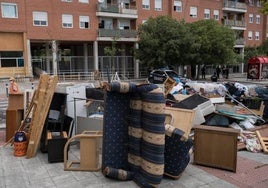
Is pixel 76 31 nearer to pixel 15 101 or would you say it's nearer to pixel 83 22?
pixel 83 22

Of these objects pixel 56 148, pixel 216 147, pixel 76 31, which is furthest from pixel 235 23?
pixel 56 148

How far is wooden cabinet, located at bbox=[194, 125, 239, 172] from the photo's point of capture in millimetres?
5703

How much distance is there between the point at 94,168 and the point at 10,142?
10.0 ft

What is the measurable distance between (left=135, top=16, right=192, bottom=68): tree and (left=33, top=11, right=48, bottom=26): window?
10.7 meters

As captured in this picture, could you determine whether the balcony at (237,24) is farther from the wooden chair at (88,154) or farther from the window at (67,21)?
the wooden chair at (88,154)

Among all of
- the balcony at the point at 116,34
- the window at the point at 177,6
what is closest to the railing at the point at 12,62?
the balcony at the point at 116,34

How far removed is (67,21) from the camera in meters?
32.3

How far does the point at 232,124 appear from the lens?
880cm

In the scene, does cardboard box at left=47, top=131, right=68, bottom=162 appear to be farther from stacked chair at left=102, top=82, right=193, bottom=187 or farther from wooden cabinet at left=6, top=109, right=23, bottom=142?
wooden cabinet at left=6, top=109, right=23, bottom=142

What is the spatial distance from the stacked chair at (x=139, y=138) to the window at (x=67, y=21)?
94.9 feet

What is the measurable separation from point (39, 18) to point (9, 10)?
2.98 metres

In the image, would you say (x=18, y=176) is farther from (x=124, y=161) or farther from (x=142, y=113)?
(x=142, y=113)

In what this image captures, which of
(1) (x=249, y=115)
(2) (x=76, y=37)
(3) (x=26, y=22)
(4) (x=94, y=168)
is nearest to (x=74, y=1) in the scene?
(2) (x=76, y=37)

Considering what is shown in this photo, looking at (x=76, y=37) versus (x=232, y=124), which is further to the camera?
(x=76, y=37)
